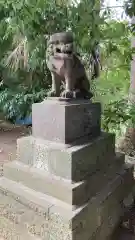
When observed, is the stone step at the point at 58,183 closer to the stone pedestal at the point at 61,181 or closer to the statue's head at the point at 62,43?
the stone pedestal at the point at 61,181

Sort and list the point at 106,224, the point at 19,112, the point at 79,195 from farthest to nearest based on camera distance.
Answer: the point at 19,112 < the point at 106,224 < the point at 79,195

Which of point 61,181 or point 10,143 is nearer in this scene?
point 61,181

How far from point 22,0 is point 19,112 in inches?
129

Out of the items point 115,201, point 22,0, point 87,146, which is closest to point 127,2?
point 22,0

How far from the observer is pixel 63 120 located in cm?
131

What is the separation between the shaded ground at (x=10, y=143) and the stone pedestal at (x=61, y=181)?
0.12 meters

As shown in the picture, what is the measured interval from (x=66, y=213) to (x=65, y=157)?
0.30 meters

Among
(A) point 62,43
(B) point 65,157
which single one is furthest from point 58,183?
(A) point 62,43

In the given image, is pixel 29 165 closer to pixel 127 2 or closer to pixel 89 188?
pixel 89 188

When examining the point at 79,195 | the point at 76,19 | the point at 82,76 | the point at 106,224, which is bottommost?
the point at 106,224

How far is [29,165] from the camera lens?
4.74 ft

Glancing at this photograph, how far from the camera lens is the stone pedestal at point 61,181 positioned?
1234 mm

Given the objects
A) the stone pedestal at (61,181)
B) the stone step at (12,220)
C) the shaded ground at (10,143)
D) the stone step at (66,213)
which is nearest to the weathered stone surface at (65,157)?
the stone pedestal at (61,181)

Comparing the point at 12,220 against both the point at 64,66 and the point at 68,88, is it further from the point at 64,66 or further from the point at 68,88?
the point at 64,66
